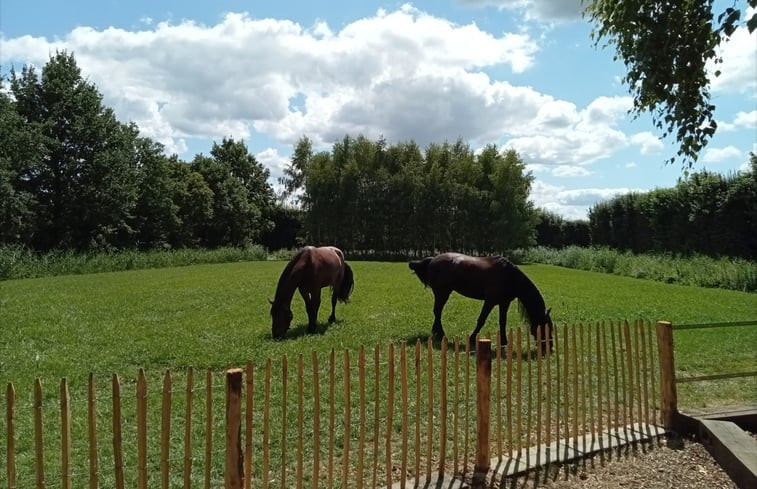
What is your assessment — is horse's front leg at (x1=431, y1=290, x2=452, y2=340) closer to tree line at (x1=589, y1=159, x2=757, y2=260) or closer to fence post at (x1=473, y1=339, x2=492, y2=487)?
fence post at (x1=473, y1=339, x2=492, y2=487)

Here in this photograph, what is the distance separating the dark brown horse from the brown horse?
7.07 ft

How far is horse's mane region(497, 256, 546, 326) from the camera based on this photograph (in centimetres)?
867

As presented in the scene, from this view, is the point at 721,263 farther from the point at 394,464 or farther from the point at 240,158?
the point at 240,158

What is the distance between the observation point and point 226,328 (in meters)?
10.6

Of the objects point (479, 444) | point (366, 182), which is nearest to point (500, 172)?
point (366, 182)

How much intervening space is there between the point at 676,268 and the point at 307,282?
17806 millimetres

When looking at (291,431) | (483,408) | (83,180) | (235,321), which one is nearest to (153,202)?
(83,180)

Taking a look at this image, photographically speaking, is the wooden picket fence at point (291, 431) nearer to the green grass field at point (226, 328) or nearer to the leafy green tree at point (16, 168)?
the green grass field at point (226, 328)

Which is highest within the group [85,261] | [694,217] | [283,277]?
[694,217]

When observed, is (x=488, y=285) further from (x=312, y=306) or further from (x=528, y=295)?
(x=312, y=306)

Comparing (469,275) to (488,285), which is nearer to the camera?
(488,285)

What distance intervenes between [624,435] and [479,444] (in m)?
1.76

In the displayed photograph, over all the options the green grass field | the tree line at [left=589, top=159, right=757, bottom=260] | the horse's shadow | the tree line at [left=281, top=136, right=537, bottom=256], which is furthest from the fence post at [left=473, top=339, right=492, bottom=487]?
the tree line at [left=281, top=136, right=537, bottom=256]

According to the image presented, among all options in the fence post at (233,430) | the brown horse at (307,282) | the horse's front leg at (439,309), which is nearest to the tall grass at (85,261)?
the brown horse at (307,282)
